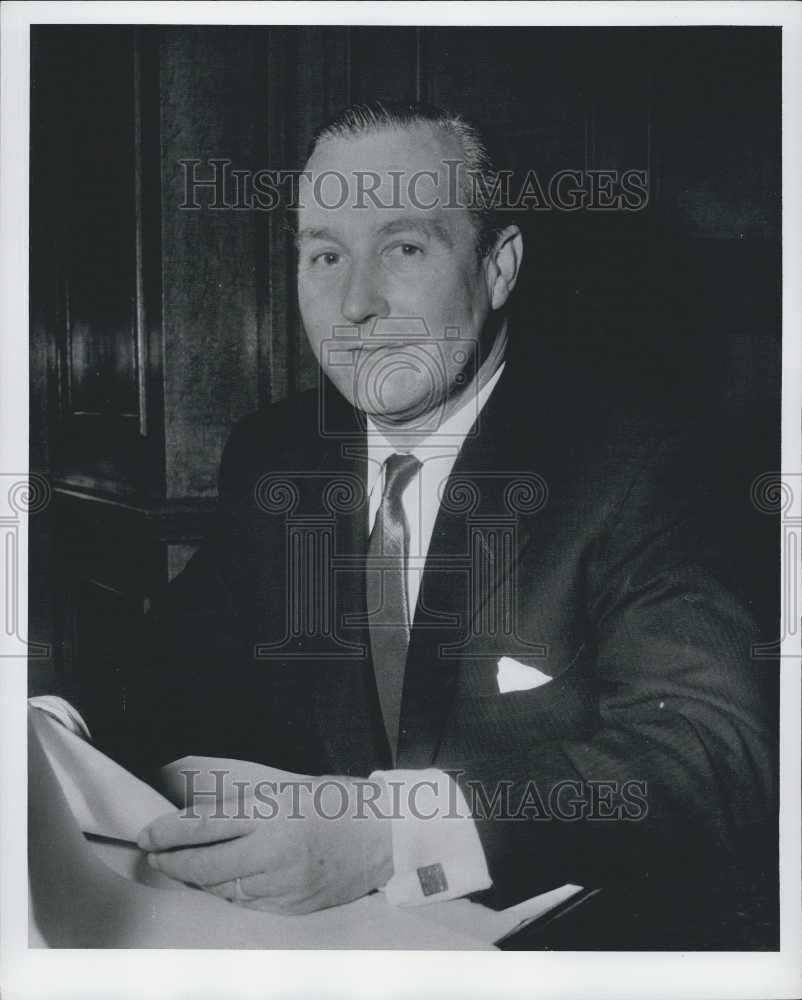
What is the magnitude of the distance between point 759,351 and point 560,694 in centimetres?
61

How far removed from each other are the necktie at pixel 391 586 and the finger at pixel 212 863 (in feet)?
0.90

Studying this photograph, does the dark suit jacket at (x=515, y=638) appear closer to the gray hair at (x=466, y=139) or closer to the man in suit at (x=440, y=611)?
the man in suit at (x=440, y=611)

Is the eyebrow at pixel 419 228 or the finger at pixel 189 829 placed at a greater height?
the eyebrow at pixel 419 228

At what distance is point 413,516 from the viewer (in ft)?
5.54

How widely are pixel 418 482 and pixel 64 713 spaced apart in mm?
668

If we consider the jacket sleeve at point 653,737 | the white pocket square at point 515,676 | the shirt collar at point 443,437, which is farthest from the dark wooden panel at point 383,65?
the white pocket square at point 515,676

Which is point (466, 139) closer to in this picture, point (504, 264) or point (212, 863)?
point (504, 264)

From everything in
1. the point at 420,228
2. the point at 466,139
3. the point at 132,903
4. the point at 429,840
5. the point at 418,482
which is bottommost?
the point at 132,903

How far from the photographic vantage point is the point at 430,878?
5.48ft

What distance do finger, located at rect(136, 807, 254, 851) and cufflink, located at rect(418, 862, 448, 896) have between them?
27 cm

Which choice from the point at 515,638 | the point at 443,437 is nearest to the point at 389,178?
the point at 443,437

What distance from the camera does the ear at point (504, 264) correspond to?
1651 mm

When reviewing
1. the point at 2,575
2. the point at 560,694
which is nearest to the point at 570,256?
the point at 560,694

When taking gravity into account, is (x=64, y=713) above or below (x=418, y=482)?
below
